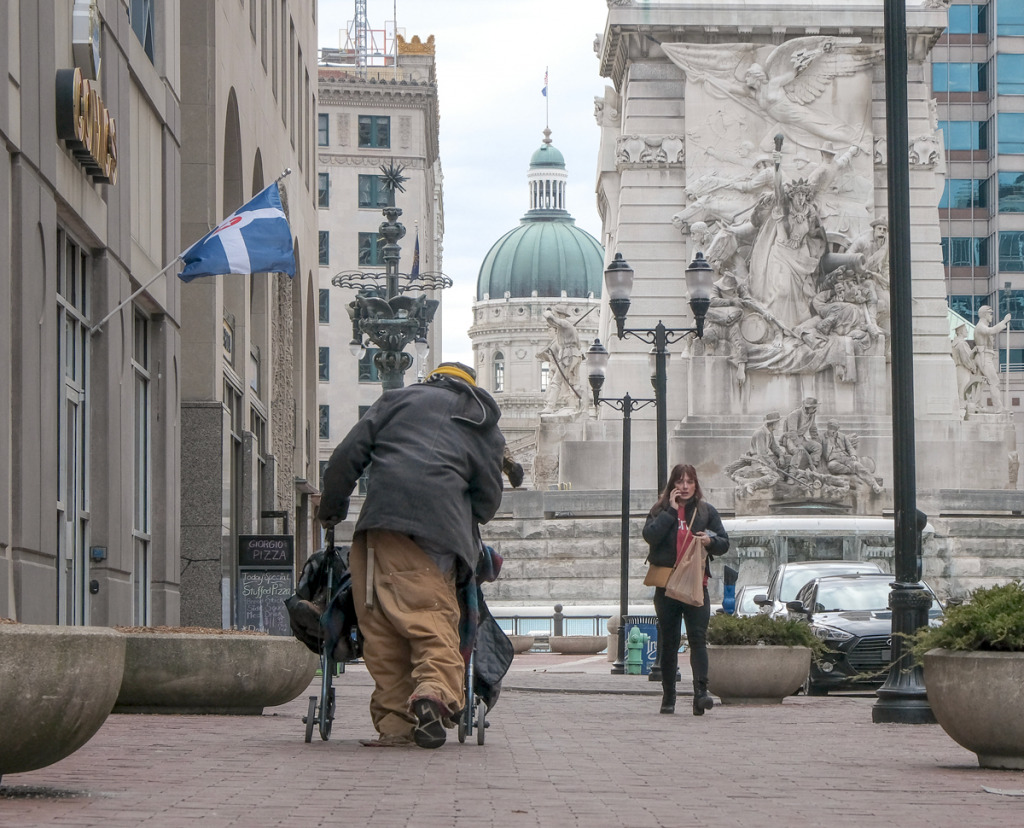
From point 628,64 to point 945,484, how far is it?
13.2m

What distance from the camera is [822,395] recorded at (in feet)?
159

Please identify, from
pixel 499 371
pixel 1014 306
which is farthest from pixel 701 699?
pixel 499 371

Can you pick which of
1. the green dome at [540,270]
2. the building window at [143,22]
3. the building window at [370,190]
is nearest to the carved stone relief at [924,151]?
the building window at [143,22]

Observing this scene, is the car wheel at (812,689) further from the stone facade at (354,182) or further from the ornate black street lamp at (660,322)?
the stone facade at (354,182)

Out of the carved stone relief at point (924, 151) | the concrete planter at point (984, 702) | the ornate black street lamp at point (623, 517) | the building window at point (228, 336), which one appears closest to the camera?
the concrete planter at point (984, 702)

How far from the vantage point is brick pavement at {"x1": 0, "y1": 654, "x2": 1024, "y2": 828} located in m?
6.94

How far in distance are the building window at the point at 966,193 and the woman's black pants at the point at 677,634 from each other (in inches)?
2929

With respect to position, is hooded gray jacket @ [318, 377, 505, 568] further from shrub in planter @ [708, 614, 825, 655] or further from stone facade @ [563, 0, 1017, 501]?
stone facade @ [563, 0, 1017, 501]

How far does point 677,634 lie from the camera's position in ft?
49.8

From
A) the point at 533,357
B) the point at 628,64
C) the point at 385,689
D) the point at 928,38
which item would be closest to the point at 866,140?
the point at 928,38

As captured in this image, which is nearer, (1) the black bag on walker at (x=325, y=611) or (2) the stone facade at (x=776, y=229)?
(1) the black bag on walker at (x=325, y=611)

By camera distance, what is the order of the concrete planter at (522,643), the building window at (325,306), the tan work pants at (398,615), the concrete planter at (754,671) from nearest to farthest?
1. the tan work pants at (398,615)
2. the concrete planter at (754,671)
3. the concrete planter at (522,643)
4. the building window at (325,306)

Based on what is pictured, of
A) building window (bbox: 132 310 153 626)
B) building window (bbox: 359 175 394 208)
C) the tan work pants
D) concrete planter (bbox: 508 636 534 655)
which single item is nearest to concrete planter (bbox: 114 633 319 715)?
the tan work pants

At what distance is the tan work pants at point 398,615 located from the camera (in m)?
9.72
